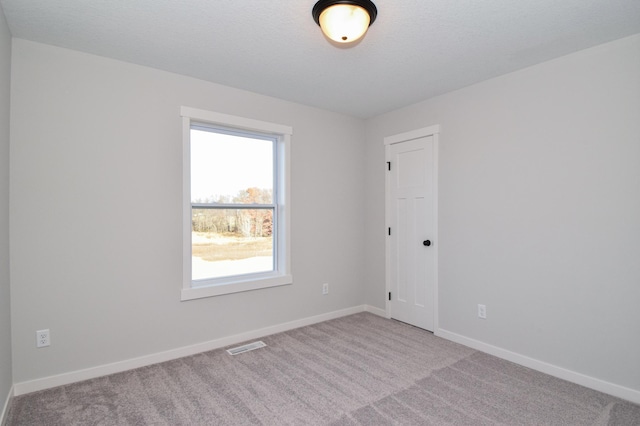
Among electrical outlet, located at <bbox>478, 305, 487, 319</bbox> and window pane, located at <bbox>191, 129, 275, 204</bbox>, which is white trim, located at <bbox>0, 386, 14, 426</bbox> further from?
electrical outlet, located at <bbox>478, 305, 487, 319</bbox>

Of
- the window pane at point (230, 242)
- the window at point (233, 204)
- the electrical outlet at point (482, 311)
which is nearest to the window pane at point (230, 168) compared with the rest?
the window at point (233, 204)

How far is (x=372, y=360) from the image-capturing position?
9.69ft

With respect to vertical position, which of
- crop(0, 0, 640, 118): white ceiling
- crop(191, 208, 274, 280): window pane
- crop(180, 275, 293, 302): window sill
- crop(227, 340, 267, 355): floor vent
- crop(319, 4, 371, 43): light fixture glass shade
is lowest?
crop(227, 340, 267, 355): floor vent

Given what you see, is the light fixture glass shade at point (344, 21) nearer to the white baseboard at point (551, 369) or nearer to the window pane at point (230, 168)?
the window pane at point (230, 168)

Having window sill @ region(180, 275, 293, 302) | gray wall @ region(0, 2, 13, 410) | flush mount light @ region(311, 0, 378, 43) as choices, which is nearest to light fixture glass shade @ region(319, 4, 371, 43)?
flush mount light @ region(311, 0, 378, 43)

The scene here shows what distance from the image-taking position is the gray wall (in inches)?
82.6

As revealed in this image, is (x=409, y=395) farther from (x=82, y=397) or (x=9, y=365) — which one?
(x=9, y=365)

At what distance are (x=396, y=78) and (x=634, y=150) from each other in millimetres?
1867

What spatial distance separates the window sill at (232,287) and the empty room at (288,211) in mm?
33

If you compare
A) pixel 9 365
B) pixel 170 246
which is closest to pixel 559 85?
pixel 170 246

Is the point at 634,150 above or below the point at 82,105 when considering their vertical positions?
below

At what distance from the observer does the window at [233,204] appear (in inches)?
126

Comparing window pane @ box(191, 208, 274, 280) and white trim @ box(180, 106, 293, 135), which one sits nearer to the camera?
white trim @ box(180, 106, 293, 135)

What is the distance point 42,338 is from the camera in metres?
2.47
